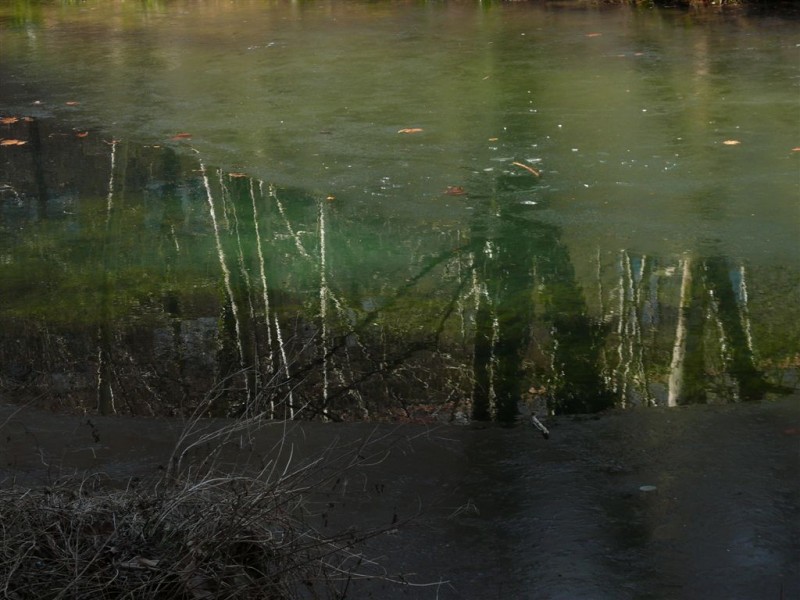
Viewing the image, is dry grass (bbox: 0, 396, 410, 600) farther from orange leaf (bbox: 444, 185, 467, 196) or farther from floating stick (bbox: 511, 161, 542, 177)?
floating stick (bbox: 511, 161, 542, 177)

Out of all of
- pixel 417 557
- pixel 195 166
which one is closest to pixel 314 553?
pixel 417 557

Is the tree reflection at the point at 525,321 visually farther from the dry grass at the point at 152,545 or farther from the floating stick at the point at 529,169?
the dry grass at the point at 152,545

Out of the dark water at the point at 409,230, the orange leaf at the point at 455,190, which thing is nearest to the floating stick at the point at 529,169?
the dark water at the point at 409,230

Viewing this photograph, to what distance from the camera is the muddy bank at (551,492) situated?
372 cm

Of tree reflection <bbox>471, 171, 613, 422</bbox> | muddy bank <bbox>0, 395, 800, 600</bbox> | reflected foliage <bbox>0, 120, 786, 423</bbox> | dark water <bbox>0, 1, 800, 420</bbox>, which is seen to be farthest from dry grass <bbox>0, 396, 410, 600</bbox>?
tree reflection <bbox>471, 171, 613, 422</bbox>

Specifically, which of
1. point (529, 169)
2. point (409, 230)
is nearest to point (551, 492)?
point (409, 230)

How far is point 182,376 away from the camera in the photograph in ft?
18.1

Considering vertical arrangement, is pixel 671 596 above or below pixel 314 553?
below

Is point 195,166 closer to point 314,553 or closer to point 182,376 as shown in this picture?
point 182,376

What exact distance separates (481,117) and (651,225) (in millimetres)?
3253

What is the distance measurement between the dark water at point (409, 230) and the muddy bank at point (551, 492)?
0.27m

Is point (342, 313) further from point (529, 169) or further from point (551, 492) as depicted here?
point (529, 169)

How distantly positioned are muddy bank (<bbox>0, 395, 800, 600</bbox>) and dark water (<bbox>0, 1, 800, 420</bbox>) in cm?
27

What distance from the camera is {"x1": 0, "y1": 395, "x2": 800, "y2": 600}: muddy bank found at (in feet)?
Result: 12.2
